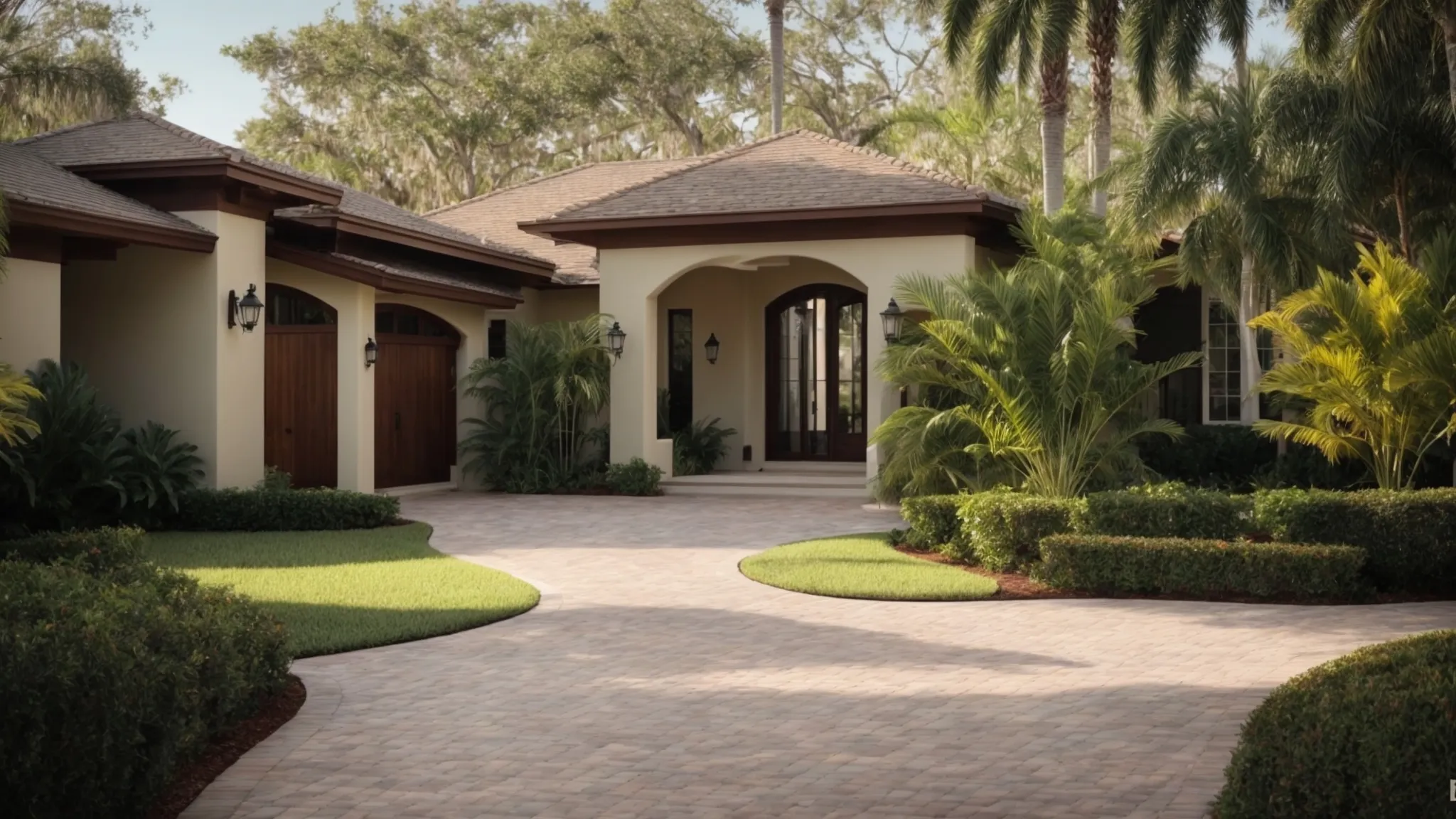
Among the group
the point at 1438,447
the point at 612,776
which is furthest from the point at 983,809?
the point at 1438,447

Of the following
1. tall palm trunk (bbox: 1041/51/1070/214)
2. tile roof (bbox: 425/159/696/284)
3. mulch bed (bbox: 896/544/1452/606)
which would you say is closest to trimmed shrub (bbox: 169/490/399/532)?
mulch bed (bbox: 896/544/1452/606)

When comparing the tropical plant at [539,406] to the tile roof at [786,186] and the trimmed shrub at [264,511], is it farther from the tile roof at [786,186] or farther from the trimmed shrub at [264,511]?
the trimmed shrub at [264,511]

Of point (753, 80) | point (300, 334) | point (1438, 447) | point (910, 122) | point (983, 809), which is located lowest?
point (983, 809)

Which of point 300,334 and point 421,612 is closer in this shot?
point 421,612

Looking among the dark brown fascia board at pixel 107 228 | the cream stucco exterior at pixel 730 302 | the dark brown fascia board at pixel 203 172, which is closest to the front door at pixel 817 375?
the cream stucco exterior at pixel 730 302

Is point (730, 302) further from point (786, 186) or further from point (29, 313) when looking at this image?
point (29, 313)

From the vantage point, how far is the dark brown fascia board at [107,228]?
1420 cm

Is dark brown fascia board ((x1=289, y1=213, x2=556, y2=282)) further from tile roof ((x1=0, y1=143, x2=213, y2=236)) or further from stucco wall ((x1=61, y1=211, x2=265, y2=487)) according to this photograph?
tile roof ((x1=0, y1=143, x2=213, y2=236))

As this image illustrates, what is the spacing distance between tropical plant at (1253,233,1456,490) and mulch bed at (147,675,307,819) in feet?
31.7

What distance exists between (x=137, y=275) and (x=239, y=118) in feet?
83.9

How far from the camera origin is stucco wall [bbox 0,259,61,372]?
1483 cm

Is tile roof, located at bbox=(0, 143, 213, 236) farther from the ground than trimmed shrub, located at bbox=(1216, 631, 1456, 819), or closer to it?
farther from the ground

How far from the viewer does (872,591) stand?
11.4 metres

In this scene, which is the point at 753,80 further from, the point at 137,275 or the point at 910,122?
the point at 137,275
